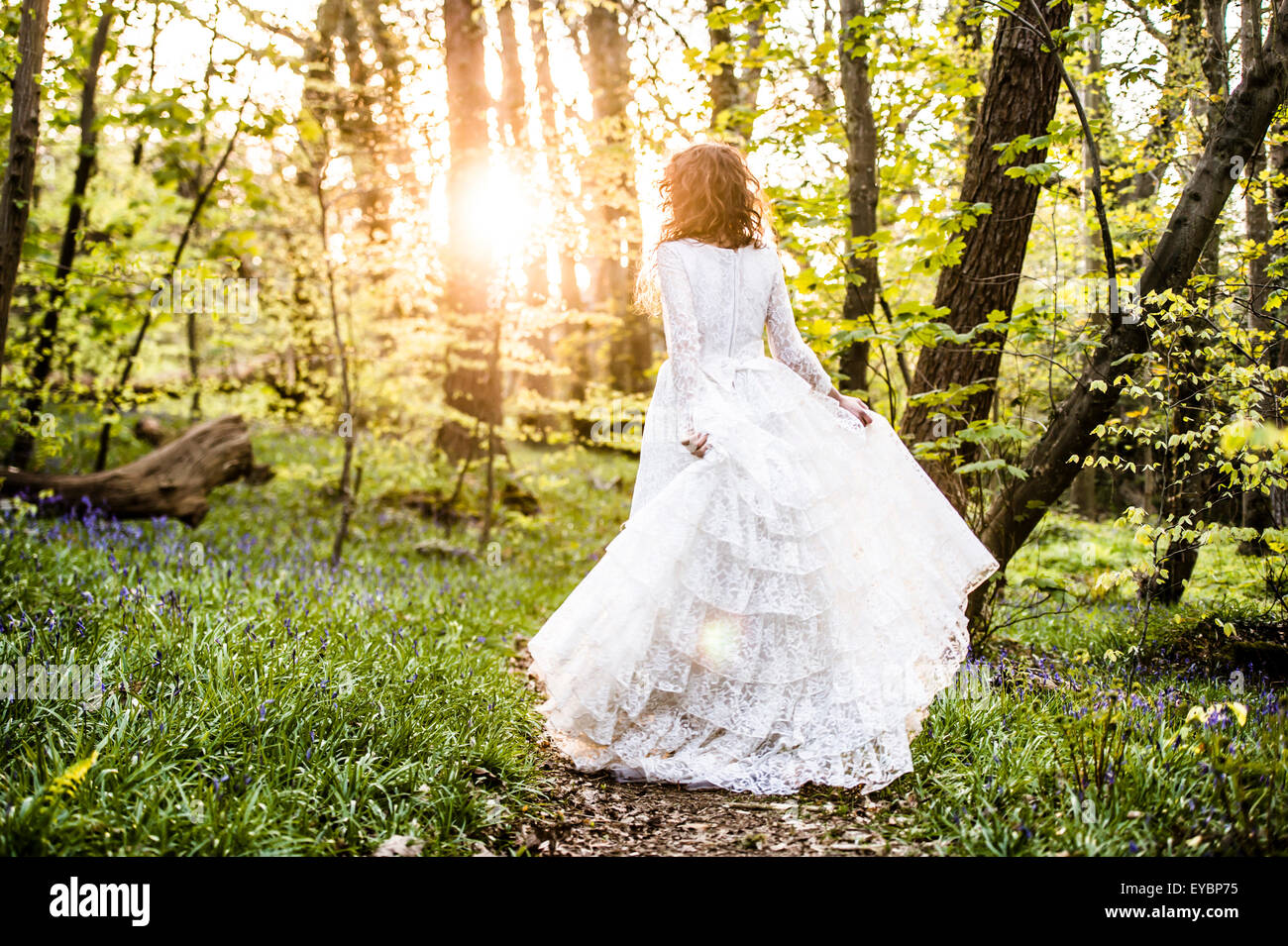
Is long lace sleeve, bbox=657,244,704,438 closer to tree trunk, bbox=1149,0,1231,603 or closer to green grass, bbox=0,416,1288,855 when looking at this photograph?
green grass, bbox=0,416,1288,855

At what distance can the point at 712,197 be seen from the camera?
3637 millimetres

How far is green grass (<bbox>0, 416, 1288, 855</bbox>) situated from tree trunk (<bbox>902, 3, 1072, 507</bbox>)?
144 centimetres

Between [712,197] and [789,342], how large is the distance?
762mm

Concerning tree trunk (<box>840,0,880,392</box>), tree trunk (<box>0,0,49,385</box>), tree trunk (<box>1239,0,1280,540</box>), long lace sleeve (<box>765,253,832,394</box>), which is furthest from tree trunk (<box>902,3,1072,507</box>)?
tree trunk (<box>0,0,49,385</box>)

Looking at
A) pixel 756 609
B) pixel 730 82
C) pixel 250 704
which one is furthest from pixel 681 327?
pixel 730 82

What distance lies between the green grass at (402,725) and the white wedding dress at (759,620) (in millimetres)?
307

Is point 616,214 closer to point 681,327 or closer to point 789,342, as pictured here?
point 789,342

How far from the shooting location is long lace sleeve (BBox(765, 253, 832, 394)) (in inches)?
150

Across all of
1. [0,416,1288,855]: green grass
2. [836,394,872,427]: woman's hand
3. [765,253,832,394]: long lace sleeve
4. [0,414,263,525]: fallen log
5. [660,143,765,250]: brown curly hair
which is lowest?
[0,416,1288,855]: green grass

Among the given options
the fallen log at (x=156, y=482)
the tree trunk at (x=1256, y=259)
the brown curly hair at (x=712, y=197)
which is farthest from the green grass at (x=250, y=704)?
the tree trunk at (x=1256, y=259)

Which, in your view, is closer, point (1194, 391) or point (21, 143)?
point (21, 143)

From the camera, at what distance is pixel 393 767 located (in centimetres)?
293
